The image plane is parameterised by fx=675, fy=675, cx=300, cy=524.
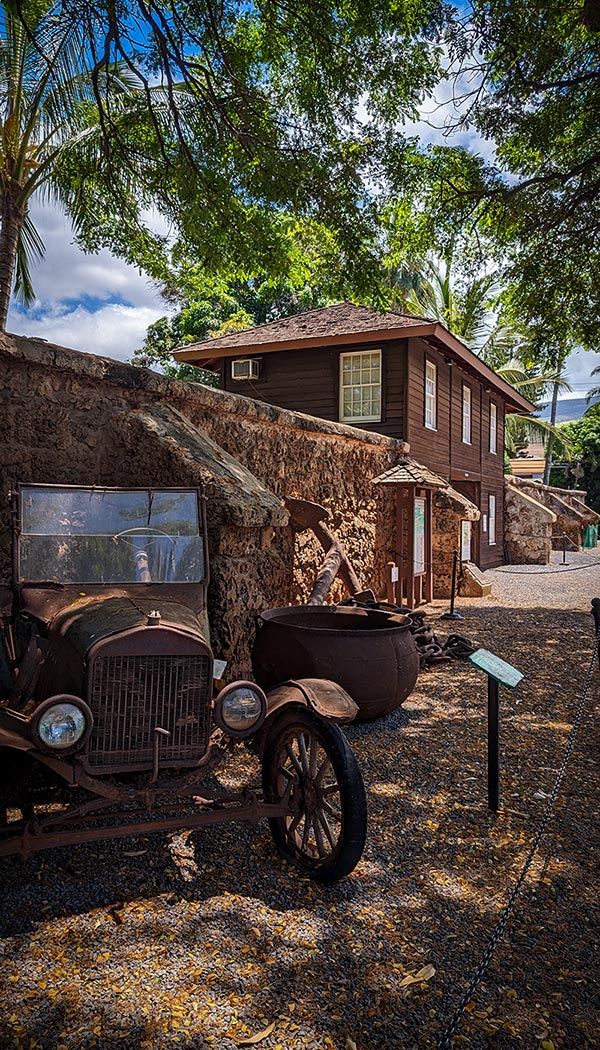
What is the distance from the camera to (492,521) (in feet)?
74.5

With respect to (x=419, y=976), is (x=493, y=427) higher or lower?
higher

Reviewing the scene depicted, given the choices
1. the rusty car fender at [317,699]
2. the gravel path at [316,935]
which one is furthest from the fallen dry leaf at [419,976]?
the rusty car fender at [317,699]

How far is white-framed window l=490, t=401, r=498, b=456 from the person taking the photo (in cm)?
2259

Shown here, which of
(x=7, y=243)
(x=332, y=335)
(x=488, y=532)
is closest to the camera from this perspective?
(x=7, y=243)

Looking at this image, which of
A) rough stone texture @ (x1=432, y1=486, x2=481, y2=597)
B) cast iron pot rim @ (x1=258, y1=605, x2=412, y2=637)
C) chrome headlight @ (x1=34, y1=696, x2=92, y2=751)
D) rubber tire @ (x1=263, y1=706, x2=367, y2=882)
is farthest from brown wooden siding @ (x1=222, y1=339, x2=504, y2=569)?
chrome headlight @ (x1=34, y1=696, x2=92, y2=751)

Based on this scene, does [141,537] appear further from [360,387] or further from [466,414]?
[466,414]

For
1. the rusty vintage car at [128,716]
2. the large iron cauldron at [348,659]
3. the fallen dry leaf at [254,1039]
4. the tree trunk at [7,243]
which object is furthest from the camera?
the tree trunk at [7,243]

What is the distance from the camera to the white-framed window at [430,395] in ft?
52.7

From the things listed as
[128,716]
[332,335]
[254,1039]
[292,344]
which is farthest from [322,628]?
[292,344]

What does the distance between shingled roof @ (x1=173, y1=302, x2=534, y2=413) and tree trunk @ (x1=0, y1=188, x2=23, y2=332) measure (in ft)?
16.7

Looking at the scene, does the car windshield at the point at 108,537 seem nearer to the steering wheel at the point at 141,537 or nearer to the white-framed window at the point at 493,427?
the steering wheel at the point at 141,537

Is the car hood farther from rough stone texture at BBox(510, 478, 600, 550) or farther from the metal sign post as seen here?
rough stone texture at BBox(510, 478, 600, 550)

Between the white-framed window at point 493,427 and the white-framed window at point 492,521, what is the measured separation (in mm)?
1657

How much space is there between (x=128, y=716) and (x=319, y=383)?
13.2m
